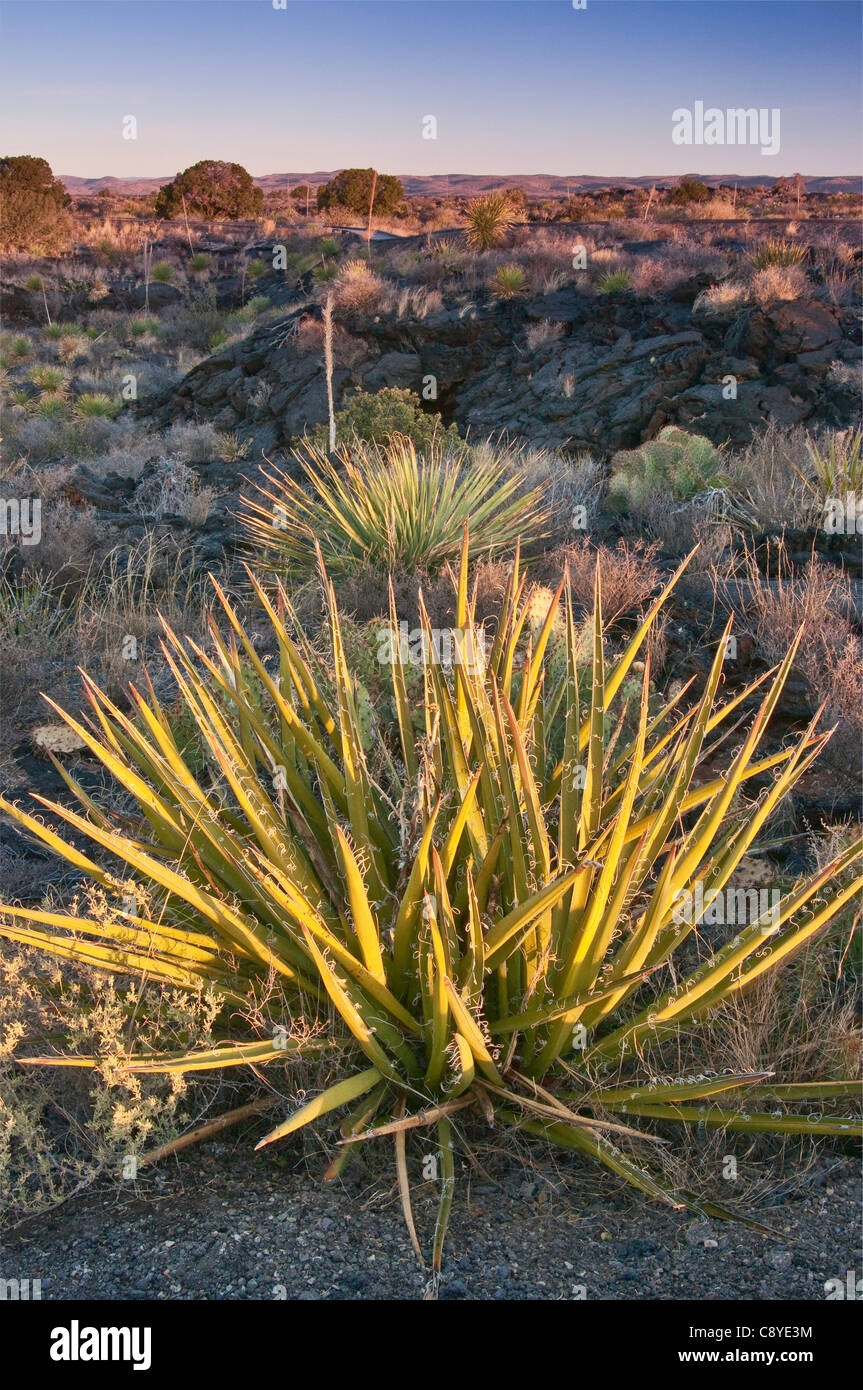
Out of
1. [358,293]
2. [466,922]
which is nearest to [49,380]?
[358,293]

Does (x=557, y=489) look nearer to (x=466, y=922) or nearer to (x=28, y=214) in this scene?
(x=466, y=922)

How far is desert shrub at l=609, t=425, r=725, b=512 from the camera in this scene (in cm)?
886

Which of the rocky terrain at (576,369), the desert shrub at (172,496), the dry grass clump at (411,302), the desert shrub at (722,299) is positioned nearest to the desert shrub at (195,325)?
the dry grass clump at (411,302)

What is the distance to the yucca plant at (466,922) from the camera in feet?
8.57

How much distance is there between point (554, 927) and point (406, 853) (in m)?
0.43

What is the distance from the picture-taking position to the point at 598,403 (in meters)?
14.2

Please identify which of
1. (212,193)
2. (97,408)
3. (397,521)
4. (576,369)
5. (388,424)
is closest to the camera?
(397,521)

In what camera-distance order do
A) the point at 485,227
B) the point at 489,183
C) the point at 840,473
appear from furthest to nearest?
the point at 489,183 → the point at 485,227 → the point at 840,473

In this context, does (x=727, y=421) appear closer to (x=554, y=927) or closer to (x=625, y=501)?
(x=625, y=501)

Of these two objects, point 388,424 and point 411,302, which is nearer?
point 388,424

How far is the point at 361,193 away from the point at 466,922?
36022 mm

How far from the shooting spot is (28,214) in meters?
32.5

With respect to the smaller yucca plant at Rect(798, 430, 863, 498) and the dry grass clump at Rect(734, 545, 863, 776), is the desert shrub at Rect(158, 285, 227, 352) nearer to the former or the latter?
Result: the smaller yucca plant at Rect(798, 430, 863, 498)

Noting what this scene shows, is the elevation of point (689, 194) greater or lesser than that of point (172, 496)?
greater
